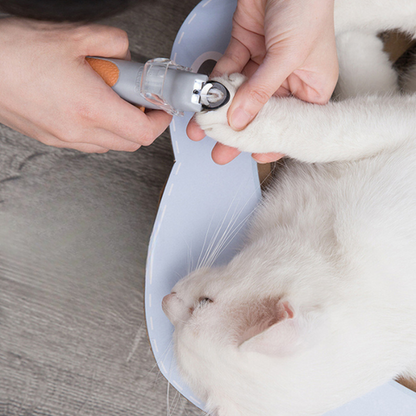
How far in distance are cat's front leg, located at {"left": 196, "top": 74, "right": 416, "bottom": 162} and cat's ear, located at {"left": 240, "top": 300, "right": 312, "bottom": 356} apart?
0.32 metres

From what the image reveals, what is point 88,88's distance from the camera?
58cm

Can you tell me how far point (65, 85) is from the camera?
22.8 inches

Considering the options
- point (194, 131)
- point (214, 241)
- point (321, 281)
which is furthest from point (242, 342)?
point (194, 131)

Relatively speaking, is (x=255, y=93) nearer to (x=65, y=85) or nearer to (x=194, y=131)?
(x=194, y=131)

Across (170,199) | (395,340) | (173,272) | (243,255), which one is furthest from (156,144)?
(395,340)

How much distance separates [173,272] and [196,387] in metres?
0.27

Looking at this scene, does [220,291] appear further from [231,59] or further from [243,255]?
[231,59]

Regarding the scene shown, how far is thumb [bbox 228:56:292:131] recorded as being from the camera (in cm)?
63

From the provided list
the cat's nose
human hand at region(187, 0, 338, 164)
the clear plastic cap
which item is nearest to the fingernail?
human hand at region(187, 0, 338, 164)

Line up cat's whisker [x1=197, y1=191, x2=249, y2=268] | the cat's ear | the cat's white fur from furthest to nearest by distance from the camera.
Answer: cat's whisker [x1=197, y1=191, x2=249, y2=268] → the cat's white fur → the cat's ear

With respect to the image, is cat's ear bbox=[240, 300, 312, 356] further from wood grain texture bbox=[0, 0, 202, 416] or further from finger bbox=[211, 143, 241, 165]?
wood grain texture bbox=[0, 0, 202, 416]

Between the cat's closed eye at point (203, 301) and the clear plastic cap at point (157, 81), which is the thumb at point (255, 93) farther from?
the cat's closed eye at point (203, 301)

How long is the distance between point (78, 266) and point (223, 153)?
27.8 inches

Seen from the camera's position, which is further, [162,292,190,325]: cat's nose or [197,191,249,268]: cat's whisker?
[197,191,249,268]: cat's whisker
